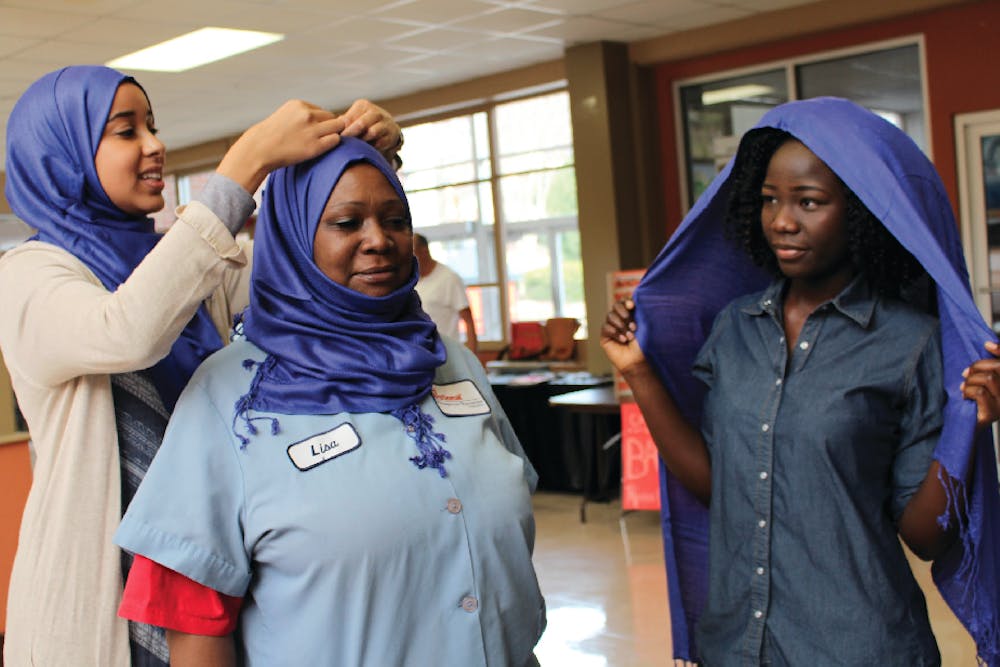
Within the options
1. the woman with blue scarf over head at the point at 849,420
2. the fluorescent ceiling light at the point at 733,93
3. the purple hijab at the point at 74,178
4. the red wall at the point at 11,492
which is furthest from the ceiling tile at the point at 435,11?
the purple hijab at the point at 74,178

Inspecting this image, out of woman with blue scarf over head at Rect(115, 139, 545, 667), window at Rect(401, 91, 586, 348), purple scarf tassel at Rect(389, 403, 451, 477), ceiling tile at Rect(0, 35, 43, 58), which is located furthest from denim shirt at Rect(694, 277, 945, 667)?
window at Rect(401, 91, 586, 348)

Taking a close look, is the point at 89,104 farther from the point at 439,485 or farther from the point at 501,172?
the point at 501,172

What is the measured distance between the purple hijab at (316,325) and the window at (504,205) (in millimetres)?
7580

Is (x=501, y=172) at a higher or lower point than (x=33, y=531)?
higher

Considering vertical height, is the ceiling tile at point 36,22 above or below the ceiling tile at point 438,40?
below

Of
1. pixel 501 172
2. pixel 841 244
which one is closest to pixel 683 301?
pixel 841 244

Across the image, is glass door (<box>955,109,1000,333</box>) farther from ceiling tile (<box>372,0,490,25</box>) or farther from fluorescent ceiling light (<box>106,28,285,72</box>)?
fluorescent ceiling light (<box>106,28,285,72</box>)

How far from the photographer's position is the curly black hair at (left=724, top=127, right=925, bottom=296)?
165cm

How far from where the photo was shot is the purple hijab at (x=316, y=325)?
1.39 metres

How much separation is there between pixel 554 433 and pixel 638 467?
75.4 inches

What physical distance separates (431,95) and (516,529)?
858 cm

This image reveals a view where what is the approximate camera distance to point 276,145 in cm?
140

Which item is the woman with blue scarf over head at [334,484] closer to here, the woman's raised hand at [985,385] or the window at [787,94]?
the woman's raised hand at [985,385]

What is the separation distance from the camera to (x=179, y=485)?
1.29 metres
